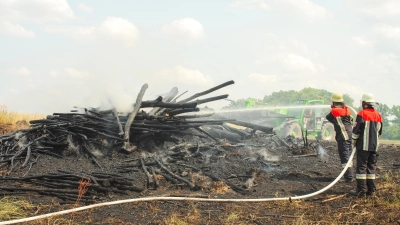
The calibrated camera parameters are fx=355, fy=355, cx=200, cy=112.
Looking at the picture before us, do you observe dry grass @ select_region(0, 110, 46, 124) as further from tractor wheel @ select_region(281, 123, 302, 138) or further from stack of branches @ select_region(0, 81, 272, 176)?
tractor wheel @ select_region(281, 123, 302, 138)

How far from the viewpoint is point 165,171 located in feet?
25.8

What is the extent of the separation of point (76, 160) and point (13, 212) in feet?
11.9

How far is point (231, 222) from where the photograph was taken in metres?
4.77

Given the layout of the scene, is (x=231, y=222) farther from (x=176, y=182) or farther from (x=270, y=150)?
(x=270, y=150)

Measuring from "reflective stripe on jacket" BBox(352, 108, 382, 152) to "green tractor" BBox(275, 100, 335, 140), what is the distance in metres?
11.9

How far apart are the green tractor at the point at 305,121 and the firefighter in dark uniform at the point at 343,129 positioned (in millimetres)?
10288

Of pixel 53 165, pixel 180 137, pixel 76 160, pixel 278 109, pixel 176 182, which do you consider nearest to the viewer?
pixel 176 182

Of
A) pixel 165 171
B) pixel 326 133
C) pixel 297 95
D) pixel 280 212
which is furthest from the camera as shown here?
pixel 297 95

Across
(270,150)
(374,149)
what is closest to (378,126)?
(374,149)

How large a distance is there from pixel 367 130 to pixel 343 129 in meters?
1.42

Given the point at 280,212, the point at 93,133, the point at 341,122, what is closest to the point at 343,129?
the point at 341,122

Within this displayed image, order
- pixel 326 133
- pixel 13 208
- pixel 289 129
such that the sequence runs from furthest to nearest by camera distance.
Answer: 1. pixel 326 133
2. pixel 289 129
3. pixel 13 208

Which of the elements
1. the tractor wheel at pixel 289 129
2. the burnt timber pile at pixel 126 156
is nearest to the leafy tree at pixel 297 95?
the tractor wheel at pixel 289 129

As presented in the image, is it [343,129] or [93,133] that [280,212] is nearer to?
[343,129]
